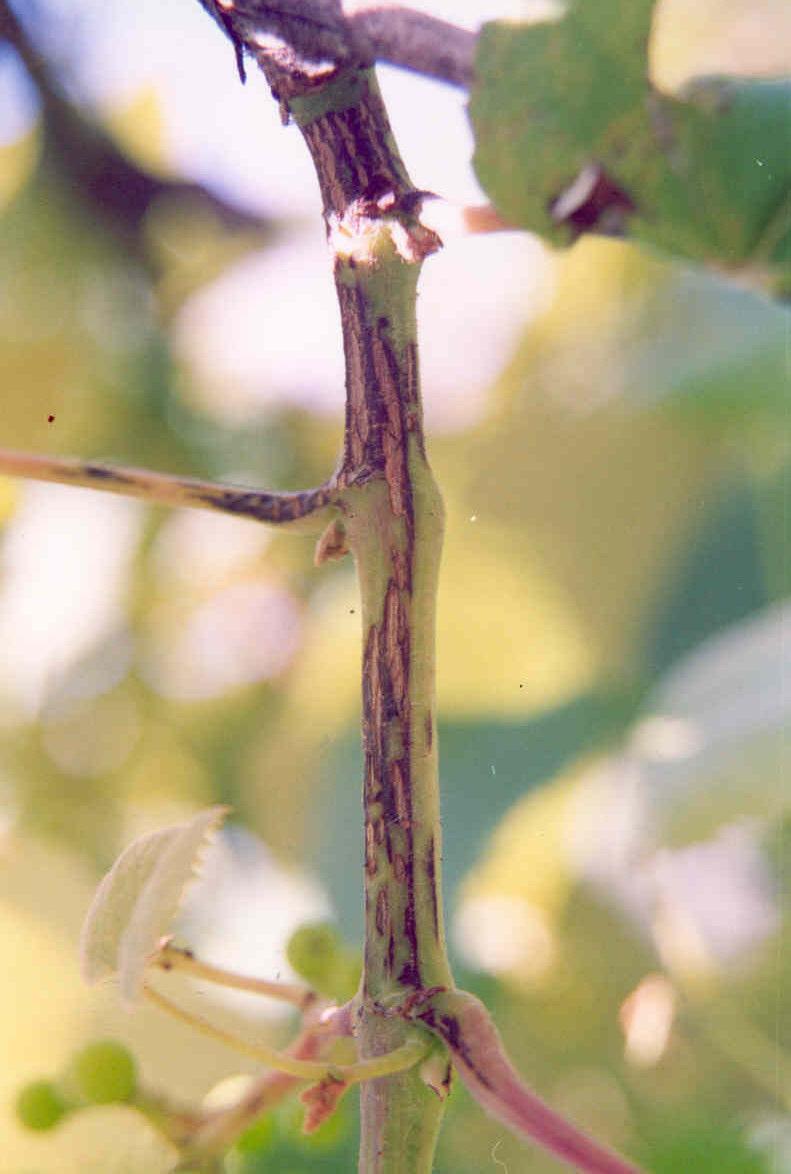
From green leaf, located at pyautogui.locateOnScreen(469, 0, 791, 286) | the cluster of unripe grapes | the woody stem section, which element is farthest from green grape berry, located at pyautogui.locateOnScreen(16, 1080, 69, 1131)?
green leaf, located at pyautogui.locateOnScreen(469, 0, 791, 286)

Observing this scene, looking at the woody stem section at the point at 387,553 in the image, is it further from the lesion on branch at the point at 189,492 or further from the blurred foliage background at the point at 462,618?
the blurred foliage background at the point at 462,618

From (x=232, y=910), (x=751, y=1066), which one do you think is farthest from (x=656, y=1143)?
(x=232, y=910)

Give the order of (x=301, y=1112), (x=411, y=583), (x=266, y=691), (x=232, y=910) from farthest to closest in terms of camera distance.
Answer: (x=266, y=691) < (x=232, y=910) < (x=301, y=1112) < (x=411, y=583)

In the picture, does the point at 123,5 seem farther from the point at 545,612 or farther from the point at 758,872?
the point at 758,872

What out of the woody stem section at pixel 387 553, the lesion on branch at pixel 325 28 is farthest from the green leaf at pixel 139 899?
the lesion on branch at pixel 325 28

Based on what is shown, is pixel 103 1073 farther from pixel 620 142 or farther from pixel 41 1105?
pixel 620 142

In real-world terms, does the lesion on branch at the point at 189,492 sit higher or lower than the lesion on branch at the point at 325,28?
lower
